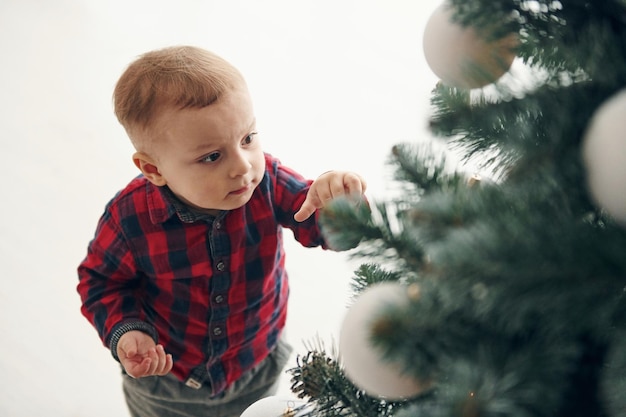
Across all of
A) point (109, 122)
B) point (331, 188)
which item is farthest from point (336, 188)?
point (109, 122)

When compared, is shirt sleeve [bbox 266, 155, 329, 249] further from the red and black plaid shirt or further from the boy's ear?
the boy's ear

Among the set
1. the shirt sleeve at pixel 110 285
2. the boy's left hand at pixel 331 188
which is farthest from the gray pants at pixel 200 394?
the boy's left hand at pixel 331 188

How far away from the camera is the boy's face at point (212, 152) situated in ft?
2.31

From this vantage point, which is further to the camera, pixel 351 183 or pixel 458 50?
pixel 351 183

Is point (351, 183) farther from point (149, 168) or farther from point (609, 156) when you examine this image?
point (609, 156)

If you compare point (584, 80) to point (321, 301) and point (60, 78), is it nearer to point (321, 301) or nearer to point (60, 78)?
point (321, 301)

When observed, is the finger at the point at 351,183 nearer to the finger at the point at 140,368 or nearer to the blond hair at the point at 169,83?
the blond hair at the point at 169,83

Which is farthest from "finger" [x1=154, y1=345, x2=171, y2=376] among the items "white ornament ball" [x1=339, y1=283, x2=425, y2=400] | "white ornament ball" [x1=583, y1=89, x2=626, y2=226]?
"white ornament ball" [x1=583, y1=89, x2=626, y2=226]

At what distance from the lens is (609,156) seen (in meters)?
0.29

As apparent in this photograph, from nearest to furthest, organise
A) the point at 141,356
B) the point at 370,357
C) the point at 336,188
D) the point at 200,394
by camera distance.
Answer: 1. the point at 370,357
2. the point at 336,188
3. the point at 141,356
4. the point at 200,394

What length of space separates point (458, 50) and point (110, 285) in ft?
1.88

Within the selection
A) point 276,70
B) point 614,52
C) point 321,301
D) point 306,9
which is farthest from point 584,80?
point 306,9

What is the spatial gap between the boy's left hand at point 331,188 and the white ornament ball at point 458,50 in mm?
214

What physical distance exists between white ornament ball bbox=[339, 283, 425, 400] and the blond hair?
14.6 inches
